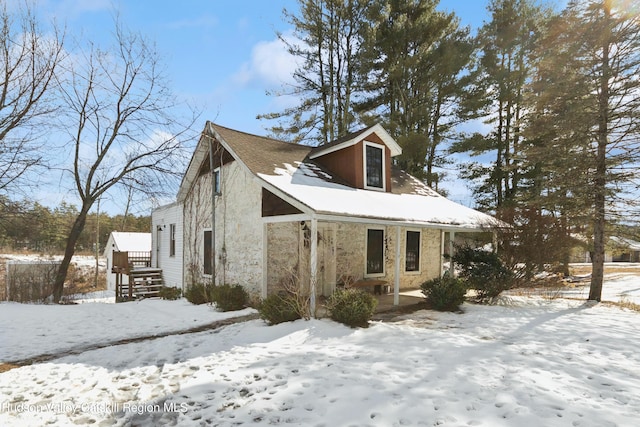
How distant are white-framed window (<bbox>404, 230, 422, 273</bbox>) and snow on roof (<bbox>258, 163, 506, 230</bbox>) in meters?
1.44

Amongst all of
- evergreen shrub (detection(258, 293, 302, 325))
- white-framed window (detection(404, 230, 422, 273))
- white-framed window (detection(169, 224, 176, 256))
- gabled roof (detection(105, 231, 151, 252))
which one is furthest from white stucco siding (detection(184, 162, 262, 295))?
gabled roof (detection(105, 231, 151, 252))

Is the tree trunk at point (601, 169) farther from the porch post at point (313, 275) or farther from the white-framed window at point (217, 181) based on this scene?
the white-framed window at point (217, 181)

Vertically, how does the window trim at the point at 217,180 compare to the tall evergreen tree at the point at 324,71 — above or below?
below

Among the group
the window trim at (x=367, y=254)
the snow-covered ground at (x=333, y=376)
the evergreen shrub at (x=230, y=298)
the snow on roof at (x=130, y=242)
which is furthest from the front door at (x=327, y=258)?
the snow on roof at (x=130, y=242)

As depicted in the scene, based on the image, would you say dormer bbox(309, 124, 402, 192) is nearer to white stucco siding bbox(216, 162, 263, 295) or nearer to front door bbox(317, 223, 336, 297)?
front door bbox(317, 223, 336, 297)

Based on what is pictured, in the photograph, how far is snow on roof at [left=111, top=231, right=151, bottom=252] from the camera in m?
25.1

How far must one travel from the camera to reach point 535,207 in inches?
448

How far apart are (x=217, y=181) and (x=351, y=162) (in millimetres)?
4809

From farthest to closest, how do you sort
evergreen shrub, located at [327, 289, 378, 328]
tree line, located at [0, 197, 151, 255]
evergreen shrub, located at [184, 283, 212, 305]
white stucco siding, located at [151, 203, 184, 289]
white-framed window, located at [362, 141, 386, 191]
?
white stucco siding, located at [151, 203, 184, 289] → tree line, located at [0, 197, 151, 255] → white-framed window, located at [362, 141, 386, 191] → evergreen shrub, located at [184, 283, 212, 305] → evergreen shrub, located at [327, 289, 378, 328]

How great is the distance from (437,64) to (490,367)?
18326 millimetres

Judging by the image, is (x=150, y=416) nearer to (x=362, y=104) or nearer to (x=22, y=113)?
(x=22, y=113)

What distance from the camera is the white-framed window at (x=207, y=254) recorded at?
1220 centimetres

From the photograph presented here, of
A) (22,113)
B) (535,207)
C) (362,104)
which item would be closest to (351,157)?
(535,207)

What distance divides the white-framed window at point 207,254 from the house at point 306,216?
36 mm
